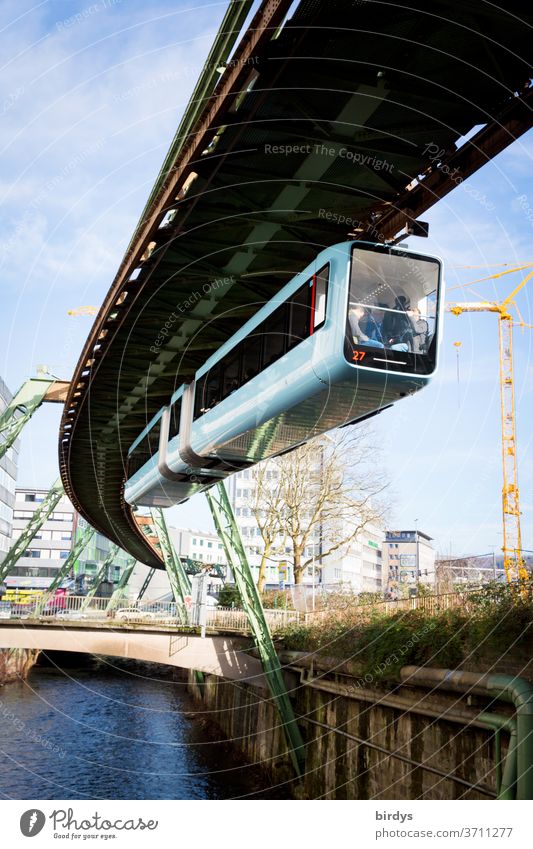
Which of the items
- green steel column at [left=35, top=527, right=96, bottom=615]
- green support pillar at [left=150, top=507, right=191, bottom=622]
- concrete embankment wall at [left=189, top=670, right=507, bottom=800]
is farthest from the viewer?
green steel column at [left=35, top=527, right=96, bottom=615]

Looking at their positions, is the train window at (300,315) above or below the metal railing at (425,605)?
above

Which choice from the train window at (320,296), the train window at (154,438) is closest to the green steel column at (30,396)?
the train window at (154,438)

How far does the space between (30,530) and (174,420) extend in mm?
23389

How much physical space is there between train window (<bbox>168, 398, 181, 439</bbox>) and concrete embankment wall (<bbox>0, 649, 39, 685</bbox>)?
1342 inches

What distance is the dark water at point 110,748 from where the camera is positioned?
2723cm

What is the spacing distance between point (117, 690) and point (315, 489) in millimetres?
21373

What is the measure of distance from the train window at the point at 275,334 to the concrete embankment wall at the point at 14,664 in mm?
41824

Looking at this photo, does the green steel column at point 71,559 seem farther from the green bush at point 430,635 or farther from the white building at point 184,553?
the white building at point 184,553

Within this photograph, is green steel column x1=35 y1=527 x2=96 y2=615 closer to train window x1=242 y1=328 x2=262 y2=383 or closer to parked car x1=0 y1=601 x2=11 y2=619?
parked car x1=0 y1=601 x2=11 y2=619

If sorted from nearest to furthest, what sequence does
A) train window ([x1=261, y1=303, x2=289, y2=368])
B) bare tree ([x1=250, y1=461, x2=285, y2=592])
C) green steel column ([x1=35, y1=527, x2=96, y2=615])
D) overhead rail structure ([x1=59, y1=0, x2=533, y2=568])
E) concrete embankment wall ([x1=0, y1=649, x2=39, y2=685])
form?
overhead rail structure ([x1=59, y1=0, x2=533, y2=568]), train window ([x1=261, y1=303, x2=289, y2=368]), bare tree ([x1=250, y1=461, x2=285, y2=592]), concrete embankment wall ([x1=0, y1=649, x2=39, y2=685]), green steel column ([x1=35, y1=527, x2=96, y2=615])

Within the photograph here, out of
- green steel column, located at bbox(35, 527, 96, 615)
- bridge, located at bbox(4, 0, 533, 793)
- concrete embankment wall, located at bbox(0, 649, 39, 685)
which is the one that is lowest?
concrete embankment wall, located at bbox(0, 649, 39, 685)

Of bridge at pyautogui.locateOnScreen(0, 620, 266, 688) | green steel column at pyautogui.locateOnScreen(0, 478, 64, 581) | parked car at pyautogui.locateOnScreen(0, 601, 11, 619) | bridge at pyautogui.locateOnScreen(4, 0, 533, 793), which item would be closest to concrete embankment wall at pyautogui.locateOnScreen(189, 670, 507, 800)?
bridge at pyautogui.locateOnScreen(0, 620, 266, 688)

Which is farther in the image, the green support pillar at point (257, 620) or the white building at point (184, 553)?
the white building at point (184, 553)

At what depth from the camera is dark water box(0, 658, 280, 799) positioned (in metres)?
27.2
